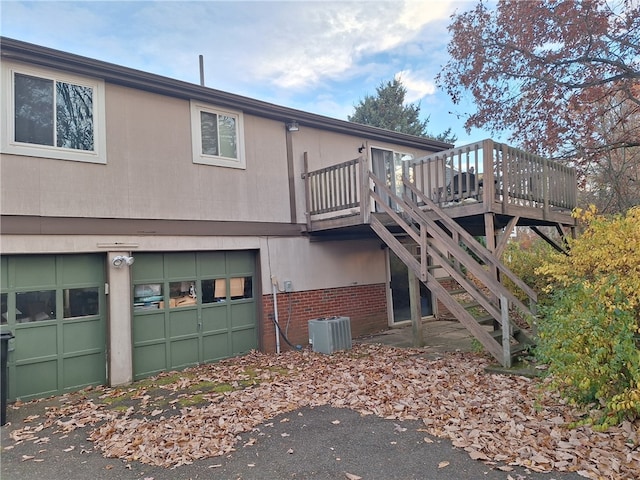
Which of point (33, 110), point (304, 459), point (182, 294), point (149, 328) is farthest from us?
point (182, 294)

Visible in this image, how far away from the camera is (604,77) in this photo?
928 cm

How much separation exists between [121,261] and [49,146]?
2.04 meters

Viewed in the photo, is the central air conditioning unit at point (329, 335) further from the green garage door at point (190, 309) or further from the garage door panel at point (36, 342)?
the garage door panel at point (36, 342)

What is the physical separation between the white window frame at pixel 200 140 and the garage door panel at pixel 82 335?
337 cm

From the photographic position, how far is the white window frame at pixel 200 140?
26.7 ft

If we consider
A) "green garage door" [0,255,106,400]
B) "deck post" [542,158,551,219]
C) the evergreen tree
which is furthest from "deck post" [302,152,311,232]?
the evergreen tree

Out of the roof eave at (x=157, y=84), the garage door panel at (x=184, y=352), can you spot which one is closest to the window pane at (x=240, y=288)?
the garage door panel at (x=184, y=352)

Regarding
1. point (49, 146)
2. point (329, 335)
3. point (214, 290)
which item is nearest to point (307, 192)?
point (214, 290)

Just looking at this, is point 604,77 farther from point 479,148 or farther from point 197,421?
point 197,421

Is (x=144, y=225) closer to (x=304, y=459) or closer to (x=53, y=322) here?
(x=53, y=322)

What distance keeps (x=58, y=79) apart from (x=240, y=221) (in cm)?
381

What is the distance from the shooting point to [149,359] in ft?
24.3

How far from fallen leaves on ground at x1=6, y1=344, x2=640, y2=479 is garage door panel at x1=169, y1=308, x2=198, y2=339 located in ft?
3.01

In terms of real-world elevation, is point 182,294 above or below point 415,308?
above
